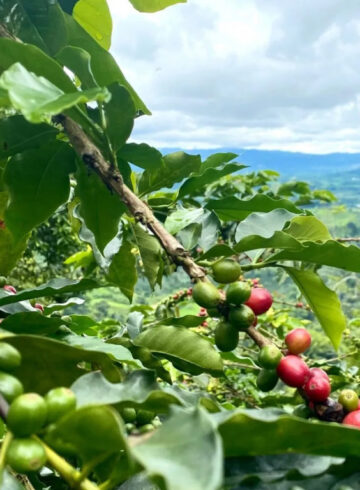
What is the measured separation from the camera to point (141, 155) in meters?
0.87

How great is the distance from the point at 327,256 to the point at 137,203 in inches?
10.7

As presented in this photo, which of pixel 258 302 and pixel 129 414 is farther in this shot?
pixel 258 302

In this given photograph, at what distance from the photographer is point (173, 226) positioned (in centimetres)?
90

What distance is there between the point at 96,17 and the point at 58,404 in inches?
30.3

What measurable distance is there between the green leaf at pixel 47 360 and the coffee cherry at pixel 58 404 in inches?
4.3

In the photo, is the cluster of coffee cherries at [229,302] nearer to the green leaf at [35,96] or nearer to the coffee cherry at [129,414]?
the coffee cherry at [129,414]

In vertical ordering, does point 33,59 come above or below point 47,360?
above

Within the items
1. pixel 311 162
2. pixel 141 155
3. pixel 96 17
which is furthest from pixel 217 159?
pixel 311 162

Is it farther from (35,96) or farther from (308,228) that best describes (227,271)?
(35,96)

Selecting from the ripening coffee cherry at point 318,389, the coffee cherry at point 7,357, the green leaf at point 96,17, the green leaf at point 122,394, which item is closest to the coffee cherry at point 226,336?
the ripening coffee cherry at point 318,389

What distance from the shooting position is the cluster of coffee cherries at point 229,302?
72cm

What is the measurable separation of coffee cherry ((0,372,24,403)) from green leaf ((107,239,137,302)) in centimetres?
58

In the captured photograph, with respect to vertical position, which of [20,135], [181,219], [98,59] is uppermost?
[98,59]

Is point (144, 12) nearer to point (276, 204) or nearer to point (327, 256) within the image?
point (276, 204)
